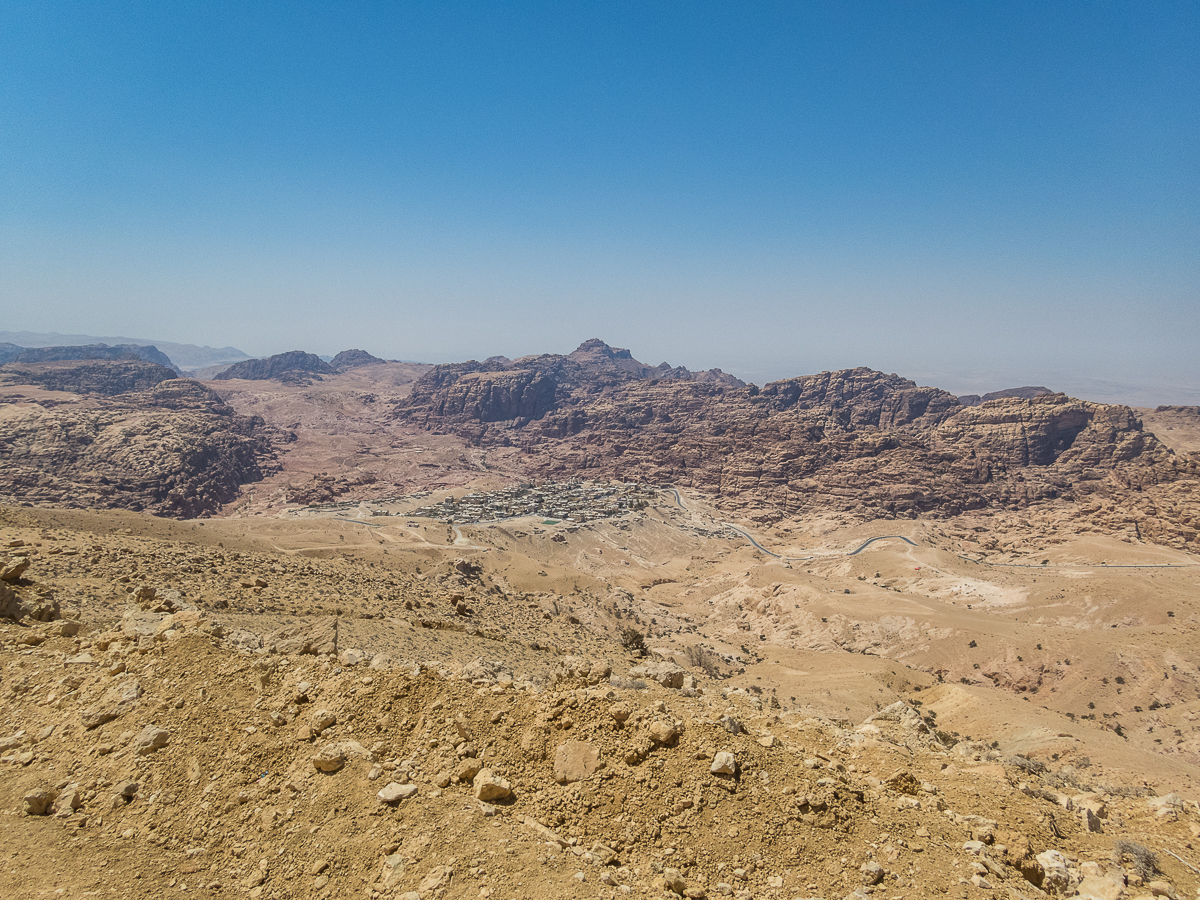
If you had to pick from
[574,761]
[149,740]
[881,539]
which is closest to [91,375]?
[149,740]

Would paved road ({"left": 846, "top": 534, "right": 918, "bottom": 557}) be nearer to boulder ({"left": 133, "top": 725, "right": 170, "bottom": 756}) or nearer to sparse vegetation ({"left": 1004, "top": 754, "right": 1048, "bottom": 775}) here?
sparse vegetation ({"left": 1004, "top": 754, "right": 1048, "bottom": 775})

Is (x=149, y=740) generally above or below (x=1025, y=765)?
above

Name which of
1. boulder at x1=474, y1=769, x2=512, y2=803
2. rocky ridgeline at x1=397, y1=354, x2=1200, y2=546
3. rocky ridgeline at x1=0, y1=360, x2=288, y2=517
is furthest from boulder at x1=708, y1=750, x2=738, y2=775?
rocky ridgeline at x1=0, y1=360, x2=288, y2=517

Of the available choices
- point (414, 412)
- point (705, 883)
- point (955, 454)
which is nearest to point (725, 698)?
point (705, 883)

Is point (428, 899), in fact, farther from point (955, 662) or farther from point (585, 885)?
point (955, 662)

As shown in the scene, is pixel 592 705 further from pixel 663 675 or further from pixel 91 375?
pixel 91 375

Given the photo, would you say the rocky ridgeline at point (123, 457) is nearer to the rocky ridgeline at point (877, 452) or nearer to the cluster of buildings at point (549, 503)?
the cluster of buildings at point (549, 503)
